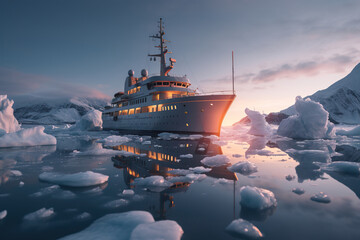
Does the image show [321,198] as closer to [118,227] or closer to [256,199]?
[256,199]

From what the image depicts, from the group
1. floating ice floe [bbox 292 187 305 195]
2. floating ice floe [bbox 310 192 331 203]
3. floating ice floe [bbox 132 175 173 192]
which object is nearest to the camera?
floating ice floe [bbox 310 192 331 203]

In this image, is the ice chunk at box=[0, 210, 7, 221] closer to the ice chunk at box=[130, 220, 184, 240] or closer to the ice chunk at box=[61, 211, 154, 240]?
the ice chunk at box=[61, 211, 154, 240]

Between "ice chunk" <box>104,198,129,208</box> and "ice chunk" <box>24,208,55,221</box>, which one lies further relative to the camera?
"ice chunk" <box>104,198,129,208</box>

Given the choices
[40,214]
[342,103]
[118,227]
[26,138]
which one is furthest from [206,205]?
[342,103]

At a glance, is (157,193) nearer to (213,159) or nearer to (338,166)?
(213,159)

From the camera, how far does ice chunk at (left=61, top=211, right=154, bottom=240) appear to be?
290cm

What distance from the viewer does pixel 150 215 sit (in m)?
3.49

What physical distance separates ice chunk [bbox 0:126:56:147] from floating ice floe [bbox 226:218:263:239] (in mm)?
16539

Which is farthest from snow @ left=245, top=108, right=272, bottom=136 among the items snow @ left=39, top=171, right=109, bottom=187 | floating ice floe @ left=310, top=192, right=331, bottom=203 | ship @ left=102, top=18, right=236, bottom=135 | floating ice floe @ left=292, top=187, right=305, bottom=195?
snow @ left=39, top=171, right=109, bottom=187

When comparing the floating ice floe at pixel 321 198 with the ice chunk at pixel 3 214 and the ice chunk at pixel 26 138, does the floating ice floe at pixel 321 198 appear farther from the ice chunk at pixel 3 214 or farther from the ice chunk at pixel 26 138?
the ice chunk at pixel 26 138

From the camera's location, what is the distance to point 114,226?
3.19m

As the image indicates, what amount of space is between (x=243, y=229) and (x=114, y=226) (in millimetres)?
2149

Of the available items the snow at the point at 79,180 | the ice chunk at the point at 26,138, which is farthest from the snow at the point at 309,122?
the ice chunk at the point at 26,138

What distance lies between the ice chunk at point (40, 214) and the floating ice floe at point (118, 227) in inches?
41.8
